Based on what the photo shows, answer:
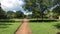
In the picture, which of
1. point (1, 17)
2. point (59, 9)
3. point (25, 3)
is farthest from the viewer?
point (1, 17)

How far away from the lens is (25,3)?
5991 cm

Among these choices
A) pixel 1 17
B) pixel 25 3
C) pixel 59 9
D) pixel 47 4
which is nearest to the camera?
pixel 59 9

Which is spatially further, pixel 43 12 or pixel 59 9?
pixel 43 12

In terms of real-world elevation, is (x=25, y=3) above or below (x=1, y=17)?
above

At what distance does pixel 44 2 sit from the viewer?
56.8 m

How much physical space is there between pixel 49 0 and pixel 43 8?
3782mm

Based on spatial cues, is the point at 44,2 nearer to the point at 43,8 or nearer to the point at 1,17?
the point at 43,8

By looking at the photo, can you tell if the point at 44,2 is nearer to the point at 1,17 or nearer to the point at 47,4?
the point at 47,4

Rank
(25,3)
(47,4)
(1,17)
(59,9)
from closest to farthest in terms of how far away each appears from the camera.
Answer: (59,9)
(47,4)
(25,3)
(1,17)

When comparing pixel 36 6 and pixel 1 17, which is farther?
pixel 1 17

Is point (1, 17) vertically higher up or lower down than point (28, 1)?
lower down

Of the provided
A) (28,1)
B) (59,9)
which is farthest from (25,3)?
(59,9)

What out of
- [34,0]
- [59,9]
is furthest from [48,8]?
[59,9]

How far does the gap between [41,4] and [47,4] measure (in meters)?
2.45
